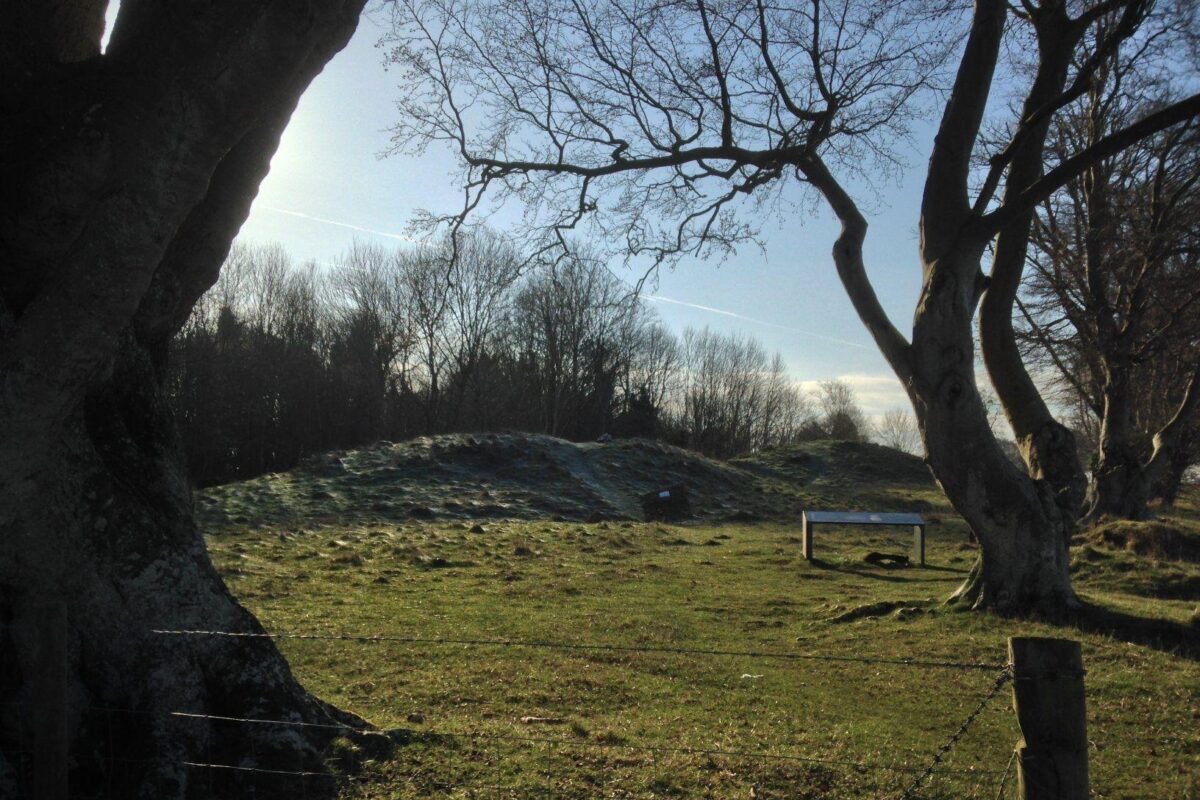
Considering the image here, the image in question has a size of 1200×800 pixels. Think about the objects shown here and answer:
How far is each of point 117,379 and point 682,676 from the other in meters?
5.18

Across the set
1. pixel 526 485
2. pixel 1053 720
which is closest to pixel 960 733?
pixel 1053 720

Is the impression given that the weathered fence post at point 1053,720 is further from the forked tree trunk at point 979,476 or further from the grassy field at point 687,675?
the forked tree trunk at point 979,476

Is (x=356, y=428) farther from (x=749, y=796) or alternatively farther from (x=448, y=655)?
(x=749, y=796)

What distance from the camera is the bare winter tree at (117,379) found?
4266 mm

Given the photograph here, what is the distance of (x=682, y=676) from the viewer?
8.10 meters

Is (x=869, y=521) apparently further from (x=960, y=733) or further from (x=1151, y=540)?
(x=960, y=733)

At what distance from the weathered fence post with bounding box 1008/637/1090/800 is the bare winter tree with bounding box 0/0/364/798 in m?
3.34

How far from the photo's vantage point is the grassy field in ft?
17.2

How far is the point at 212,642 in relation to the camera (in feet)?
15.8

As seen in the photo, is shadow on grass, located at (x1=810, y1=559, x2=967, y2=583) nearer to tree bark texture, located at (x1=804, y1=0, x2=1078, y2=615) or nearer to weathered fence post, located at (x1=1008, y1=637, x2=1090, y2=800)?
tree bark texture, located at (x1=804, y1=0, x2=1078, y2=615)

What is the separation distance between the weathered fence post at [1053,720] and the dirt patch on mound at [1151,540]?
1423 cm

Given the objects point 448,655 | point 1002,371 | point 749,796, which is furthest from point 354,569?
point 749,796

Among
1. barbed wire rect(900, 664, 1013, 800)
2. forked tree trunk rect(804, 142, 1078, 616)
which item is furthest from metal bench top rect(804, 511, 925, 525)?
barbed wire rect(900, 664, 1013, 800)

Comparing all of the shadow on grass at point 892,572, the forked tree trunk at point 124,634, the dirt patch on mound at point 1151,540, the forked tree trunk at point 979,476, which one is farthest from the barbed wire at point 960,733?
the dirt patch on mound at point 1151,540
